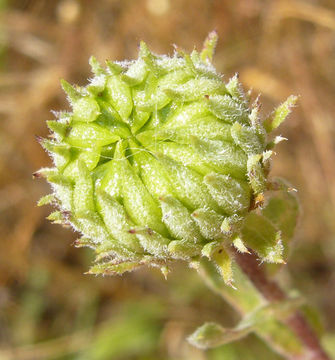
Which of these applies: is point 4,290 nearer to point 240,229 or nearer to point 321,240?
point 321,240

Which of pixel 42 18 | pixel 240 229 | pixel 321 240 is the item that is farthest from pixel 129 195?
pixel 42 18

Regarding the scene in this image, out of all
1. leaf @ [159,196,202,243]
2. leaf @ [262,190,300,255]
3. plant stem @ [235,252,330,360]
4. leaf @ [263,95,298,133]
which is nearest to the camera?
leaf @ [159,196,202,243]

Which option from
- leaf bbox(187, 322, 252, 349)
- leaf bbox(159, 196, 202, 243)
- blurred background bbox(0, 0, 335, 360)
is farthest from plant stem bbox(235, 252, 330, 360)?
blurred background bbox(0, 0, 335, 360)

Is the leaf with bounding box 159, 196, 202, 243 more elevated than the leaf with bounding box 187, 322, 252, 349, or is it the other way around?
the leaf with bounding box 159, 196, 202, 243

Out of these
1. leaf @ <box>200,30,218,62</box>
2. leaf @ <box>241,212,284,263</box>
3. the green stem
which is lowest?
the green stem

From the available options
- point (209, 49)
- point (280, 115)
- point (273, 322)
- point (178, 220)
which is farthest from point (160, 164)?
point (273, 322)

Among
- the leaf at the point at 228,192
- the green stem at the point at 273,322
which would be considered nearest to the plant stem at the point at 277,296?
the green stem at the point at 273,322

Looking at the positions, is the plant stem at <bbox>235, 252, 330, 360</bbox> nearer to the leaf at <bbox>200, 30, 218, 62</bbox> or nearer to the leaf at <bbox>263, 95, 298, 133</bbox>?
the leaf at <bbox>263, 95, 298, 133</bbox>
